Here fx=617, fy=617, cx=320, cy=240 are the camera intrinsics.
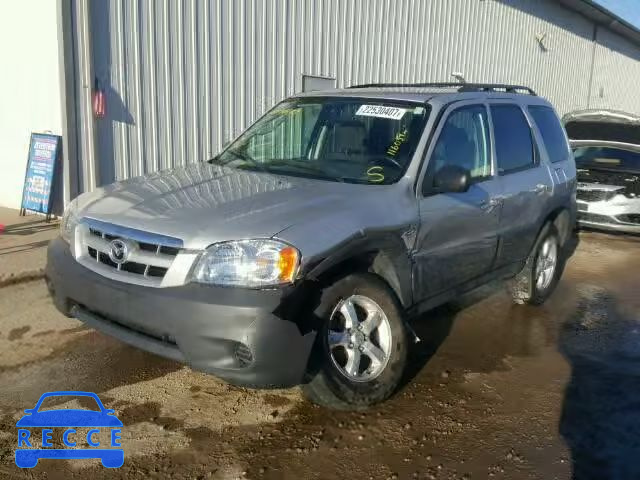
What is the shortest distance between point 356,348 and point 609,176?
6957 millimetres

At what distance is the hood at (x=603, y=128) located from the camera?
981 centimetres

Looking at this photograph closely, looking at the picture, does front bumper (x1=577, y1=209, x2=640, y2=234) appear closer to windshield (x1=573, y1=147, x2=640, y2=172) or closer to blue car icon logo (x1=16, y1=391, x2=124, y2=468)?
windshield (x1=573, y1=147, x2=640, y2=172)

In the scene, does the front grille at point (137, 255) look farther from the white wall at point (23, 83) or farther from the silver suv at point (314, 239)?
the white wall at point (23, 83)

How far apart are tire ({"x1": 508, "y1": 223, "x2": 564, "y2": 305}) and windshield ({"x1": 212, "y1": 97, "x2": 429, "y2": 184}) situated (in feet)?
6.84

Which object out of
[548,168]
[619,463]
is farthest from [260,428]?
[548,168]

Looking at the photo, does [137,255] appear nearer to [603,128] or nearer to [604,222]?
[604,222]

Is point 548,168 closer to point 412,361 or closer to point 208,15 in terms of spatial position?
point 412,361

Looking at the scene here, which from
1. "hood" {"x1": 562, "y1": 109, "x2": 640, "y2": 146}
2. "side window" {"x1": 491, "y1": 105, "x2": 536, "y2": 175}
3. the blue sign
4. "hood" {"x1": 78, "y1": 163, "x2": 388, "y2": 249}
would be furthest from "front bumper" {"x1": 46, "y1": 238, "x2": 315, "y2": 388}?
"hood" {"x1": 562, "y1": 109, "x2": 640, "y2": 146}

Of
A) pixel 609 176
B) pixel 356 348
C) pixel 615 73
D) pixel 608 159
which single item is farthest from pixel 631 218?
pixel 615 73

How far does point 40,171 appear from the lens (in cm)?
Answer: 750

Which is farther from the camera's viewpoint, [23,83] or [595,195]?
[595,195]

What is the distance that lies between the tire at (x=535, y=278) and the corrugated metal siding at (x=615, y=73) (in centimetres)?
1851

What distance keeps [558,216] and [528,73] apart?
41.3 feet

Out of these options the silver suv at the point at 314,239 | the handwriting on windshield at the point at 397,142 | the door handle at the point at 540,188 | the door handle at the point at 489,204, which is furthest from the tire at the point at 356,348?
the door handle at the point at 540,188
